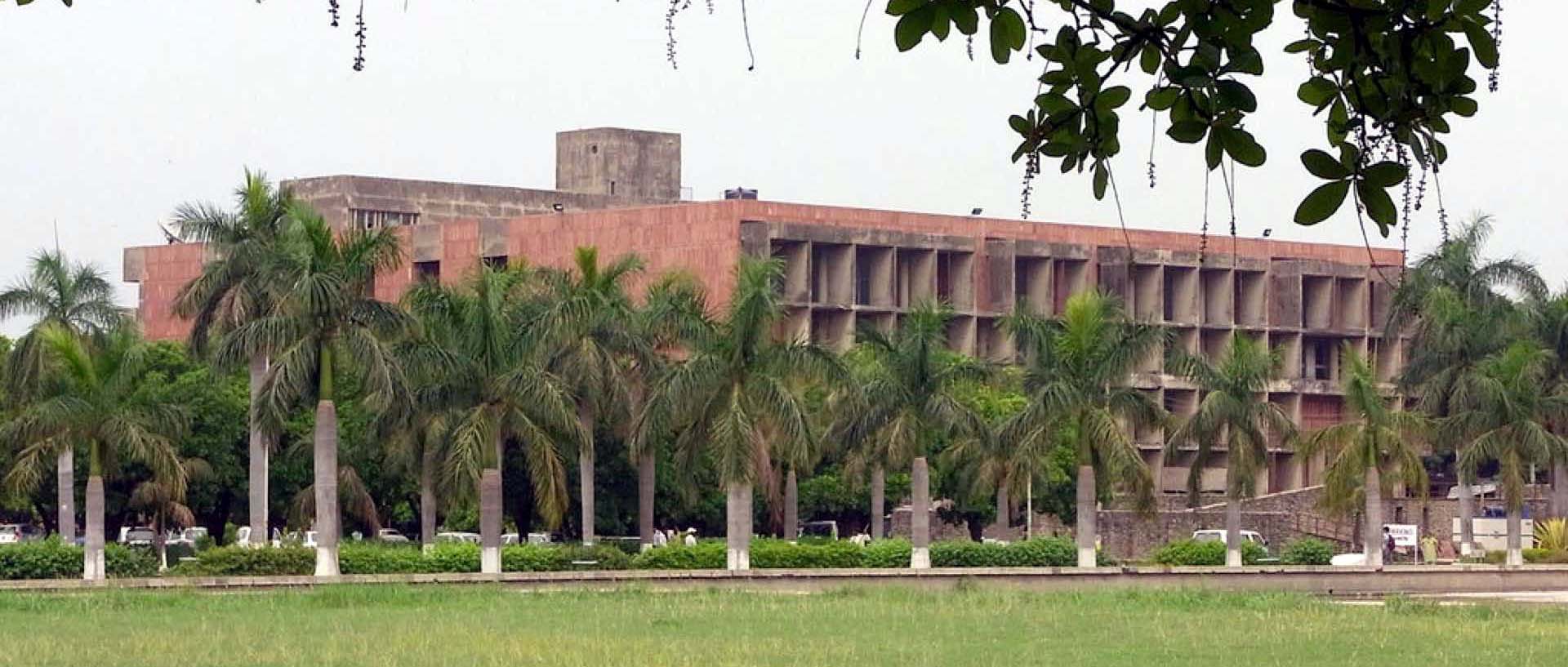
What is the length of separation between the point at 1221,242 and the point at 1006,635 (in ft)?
220

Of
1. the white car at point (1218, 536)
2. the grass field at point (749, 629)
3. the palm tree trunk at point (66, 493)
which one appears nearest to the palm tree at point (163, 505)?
the palm tree trunk at point (66, 493)

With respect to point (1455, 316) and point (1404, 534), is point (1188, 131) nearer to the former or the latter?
point (1455, 316)

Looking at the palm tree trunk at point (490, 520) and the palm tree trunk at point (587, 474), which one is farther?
the palm tree trunk at point (587, 474)

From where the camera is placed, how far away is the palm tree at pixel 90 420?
48219mm

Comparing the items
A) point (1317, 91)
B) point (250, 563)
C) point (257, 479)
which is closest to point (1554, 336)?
point (257, 479)

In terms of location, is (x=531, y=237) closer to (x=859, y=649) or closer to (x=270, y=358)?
(x=270, y=358)

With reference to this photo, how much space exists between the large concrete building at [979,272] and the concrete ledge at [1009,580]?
2991cm

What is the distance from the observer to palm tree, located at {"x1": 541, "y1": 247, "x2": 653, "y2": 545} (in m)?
54.6

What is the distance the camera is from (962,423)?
2094 inches

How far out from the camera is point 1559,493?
7131 cm

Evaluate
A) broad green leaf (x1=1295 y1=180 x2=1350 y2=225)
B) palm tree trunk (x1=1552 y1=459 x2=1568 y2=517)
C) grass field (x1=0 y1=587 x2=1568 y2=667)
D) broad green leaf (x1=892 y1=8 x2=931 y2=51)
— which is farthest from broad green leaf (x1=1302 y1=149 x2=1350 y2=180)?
palm tree trunk (x1=1552 y1=459 x2=1568 y2=517)

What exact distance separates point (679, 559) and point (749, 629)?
1890 centimetres

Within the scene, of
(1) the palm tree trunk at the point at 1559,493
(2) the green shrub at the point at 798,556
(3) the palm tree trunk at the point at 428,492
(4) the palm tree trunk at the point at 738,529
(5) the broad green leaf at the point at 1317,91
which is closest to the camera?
(5) the broad green leaf at the point at 1317,91

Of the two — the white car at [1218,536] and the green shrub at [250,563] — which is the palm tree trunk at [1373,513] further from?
the green shrub at [250,563]
